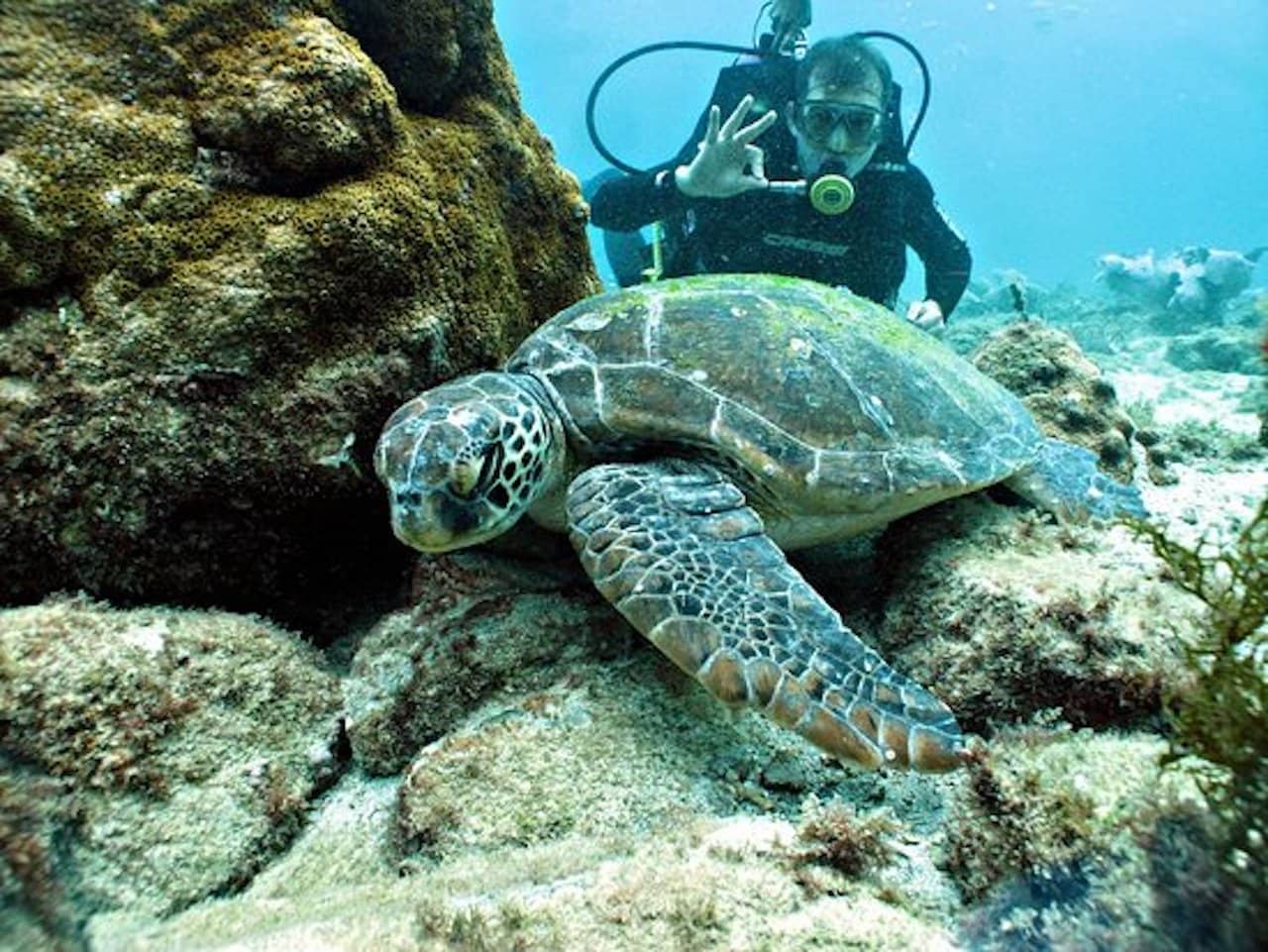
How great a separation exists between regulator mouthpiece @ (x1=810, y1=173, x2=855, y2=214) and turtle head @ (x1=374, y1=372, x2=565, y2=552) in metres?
3.73

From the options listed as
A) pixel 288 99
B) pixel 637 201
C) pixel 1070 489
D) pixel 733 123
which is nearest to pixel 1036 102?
pixel 637 201

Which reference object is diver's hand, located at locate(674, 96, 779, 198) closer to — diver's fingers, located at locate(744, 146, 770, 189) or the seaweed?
diver's fingers, located at locate(744, 146, 770, 189)

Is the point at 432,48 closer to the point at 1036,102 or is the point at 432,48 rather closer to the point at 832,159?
the point at 832,159

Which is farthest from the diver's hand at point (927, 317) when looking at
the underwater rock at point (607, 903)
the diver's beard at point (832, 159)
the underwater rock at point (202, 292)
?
the underwater rock at point (607, 903)

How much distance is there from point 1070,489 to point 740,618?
1.85 m

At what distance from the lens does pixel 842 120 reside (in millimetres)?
5793

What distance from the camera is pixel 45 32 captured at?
2.08 metres

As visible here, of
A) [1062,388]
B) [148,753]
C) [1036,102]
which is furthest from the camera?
[1036,102]

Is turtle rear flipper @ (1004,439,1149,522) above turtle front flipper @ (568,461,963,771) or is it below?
above

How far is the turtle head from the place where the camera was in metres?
2.12

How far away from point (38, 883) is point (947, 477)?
8.85 ft

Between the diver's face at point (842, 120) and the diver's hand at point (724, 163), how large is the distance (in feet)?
3.48

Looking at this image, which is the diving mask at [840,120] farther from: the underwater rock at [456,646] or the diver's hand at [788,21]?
the underwater rock at [456,646]

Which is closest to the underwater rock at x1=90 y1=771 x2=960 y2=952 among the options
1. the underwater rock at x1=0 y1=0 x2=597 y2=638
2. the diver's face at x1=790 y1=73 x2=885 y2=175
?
the underwater rock at x1=0 y1=0 x2=597 y2=638
